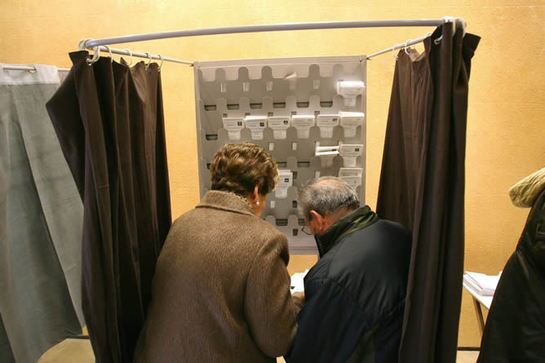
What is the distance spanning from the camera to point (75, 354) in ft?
7.30

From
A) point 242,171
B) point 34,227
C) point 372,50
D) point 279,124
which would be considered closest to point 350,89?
point 279,124

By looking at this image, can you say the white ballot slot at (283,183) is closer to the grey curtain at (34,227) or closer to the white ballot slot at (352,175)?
the white ballot slot at (352,175)

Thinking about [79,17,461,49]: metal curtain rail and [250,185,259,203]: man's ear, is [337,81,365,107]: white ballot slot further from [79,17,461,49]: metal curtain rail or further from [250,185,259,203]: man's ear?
[250,185,259,203]: man's ear

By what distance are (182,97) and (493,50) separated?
1717mm

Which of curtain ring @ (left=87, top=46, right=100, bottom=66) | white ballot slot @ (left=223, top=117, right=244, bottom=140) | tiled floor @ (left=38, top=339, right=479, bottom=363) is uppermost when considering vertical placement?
curtain ring @ (left=87, top=46, right=100, bottom=66)

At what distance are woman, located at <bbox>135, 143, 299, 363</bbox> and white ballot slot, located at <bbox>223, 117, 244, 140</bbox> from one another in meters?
0.63

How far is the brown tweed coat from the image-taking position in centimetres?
96

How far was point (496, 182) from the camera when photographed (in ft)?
6.46

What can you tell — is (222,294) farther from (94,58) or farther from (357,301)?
(94,58)

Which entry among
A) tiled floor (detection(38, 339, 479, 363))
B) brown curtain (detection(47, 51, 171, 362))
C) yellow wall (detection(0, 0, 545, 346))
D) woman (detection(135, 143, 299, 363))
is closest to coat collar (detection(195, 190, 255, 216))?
woman (detection(135, 143, 299, 363))

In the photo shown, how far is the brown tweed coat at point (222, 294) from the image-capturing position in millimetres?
956

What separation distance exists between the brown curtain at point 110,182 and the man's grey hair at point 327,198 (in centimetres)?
55

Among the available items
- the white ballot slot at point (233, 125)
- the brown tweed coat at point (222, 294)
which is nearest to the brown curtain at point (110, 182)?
the brown tweed coat at point (222, 294)

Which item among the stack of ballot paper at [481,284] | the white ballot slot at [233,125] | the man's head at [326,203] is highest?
the white ballot slot at [233,125]
